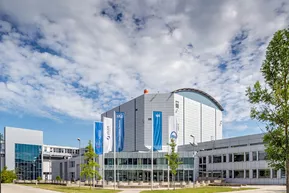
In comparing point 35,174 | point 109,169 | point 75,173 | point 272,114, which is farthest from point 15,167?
point 272,114

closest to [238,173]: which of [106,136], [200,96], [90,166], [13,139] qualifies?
[106,136]

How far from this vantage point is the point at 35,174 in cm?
10756

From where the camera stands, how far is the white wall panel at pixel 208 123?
10781cm

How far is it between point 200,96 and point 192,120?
50.4ft

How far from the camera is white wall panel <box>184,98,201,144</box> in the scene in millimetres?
98375

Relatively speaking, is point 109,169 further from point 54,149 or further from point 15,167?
point 54,149

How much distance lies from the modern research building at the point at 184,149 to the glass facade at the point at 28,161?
1.51 feet

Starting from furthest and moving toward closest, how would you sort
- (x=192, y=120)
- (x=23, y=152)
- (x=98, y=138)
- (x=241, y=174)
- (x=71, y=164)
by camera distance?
(x=23, y=152), (x=192, y=120), (x=71, y=164), (x=241, y=174), (x=98, y=138)

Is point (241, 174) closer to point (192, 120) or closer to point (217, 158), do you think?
point (217, 158)

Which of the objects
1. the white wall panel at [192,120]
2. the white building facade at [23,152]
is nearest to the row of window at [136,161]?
the white wall panel at [192,120]

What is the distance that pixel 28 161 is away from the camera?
105188mm

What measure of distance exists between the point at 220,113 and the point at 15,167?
74974 mm

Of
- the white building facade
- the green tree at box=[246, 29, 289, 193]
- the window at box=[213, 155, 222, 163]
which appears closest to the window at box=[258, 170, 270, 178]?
the window at box=[213, 155, 222, 163]

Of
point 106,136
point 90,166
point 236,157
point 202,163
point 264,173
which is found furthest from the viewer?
point 202,163
